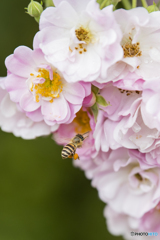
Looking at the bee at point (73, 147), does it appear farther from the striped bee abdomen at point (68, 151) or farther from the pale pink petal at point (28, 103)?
the pale pink petal at point (28, 103)

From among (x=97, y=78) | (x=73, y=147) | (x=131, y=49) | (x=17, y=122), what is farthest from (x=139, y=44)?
(x=17, y=122)

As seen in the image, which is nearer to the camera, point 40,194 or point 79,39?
point 79,39

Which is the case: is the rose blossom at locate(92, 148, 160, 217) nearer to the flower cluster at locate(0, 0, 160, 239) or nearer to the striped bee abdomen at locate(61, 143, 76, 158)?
the flower cluster at locate(0, 0, 160, 239)

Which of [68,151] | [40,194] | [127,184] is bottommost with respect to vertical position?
[40,194]

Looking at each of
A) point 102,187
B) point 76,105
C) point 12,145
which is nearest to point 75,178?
point 12,145

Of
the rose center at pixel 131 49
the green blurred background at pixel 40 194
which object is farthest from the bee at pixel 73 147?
the green blurred background at pixel 40 194

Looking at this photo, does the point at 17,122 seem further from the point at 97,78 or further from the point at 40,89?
the point at 97,78

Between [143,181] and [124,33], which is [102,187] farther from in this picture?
[124,33]
